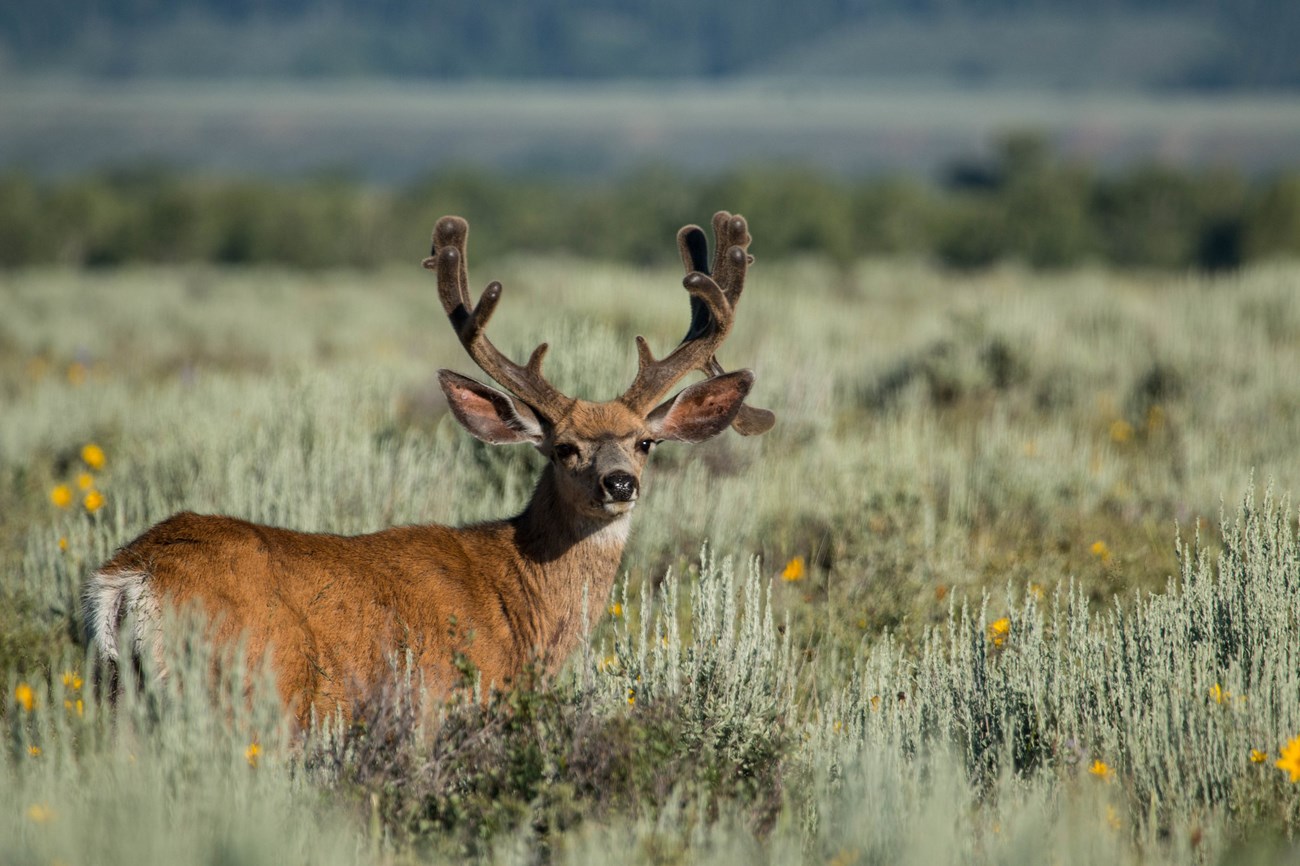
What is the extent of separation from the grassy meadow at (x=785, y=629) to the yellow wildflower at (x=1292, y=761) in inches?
0.5

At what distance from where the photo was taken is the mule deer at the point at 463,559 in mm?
4133

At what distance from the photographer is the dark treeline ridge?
4375 centimetres

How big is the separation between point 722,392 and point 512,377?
84 cm

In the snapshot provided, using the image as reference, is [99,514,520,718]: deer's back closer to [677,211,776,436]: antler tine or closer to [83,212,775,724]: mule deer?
[83,212,775,724]: mule deer

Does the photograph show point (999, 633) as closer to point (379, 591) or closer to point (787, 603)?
point (787, 603)

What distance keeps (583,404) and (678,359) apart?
43cm

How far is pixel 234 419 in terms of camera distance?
27.2ft

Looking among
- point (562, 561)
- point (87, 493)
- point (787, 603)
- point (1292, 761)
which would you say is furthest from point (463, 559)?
point (1292, 761)

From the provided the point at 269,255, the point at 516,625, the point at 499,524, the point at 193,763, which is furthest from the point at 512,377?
the point at 269,255

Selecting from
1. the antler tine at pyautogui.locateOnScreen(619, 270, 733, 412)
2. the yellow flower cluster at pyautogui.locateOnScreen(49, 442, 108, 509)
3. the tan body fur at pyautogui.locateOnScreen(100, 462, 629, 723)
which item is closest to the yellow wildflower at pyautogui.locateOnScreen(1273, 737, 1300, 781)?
the tan body fur at pyautogui.locateOnScreen(100, 462, 629, 723)

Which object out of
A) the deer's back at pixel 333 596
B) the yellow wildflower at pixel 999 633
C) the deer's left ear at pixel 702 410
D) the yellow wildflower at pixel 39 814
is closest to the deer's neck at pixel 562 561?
the deer's back at pixel 333 596

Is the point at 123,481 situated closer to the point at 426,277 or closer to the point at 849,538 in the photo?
the point at 849,538

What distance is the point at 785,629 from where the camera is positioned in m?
5.12

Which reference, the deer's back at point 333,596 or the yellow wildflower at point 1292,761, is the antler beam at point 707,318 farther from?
the yellow wildflower at point 1292,761
